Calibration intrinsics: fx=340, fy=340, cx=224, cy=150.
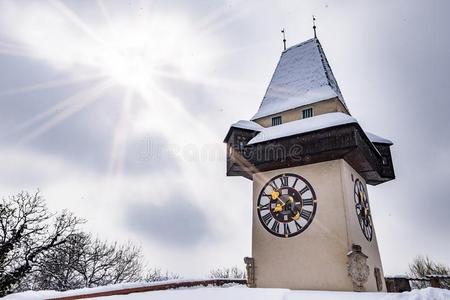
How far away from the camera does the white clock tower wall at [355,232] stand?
11.2 meters

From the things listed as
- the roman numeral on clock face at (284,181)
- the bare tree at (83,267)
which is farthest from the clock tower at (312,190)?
the bare tree at (83,267)

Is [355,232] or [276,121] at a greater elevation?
[276,121]

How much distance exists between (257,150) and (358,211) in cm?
434

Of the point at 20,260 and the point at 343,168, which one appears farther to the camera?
the point at 20,260

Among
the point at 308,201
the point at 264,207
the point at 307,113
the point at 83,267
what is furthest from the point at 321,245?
the point at 83,267

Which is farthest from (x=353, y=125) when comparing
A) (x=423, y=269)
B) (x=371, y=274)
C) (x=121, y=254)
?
(x=423, y=269)

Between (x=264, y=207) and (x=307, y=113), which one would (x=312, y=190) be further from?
(x=307, y=113)

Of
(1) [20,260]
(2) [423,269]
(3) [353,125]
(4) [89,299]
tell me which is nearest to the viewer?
(4) [89,299]

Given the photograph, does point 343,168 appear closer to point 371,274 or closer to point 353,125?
point 353,125

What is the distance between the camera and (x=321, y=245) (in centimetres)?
1117

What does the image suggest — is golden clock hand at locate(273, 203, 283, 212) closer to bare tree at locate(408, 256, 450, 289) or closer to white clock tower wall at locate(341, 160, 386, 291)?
white clock tower wall at locate(341, 160, 386, 291)

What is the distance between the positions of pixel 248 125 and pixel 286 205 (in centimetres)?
394

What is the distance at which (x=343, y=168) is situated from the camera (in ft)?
39.2

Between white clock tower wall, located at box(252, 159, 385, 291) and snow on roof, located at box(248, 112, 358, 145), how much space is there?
1362 millimetres
